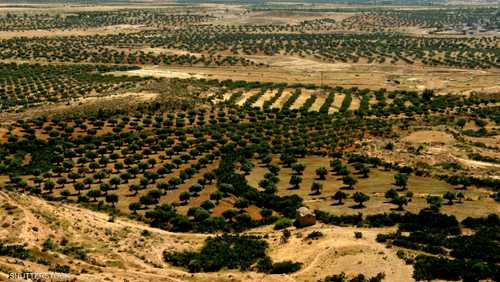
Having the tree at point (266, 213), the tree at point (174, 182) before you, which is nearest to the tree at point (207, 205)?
the tree at point (266, 213)

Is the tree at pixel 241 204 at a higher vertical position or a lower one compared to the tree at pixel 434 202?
lower

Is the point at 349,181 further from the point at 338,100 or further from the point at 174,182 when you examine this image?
the point at 338,100

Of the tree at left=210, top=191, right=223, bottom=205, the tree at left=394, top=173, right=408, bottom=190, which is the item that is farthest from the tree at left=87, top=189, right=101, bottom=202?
the tree at left=394, top=173, right=408, bottom=190

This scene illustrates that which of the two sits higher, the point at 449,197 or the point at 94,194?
the point at 449,197

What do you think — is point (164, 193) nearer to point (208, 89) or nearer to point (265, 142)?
point (265, 142)

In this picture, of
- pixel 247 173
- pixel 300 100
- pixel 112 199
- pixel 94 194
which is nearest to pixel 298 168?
Answer: pixel 247 173

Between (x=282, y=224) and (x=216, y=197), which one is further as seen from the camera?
(x=216, y=197)

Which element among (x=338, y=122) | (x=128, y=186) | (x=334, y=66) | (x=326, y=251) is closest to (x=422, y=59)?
(x=334, y=66)

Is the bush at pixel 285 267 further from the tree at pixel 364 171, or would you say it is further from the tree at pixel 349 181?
the tree at pixel 364 171

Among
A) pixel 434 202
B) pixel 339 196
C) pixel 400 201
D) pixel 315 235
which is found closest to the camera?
pixel 315 235
